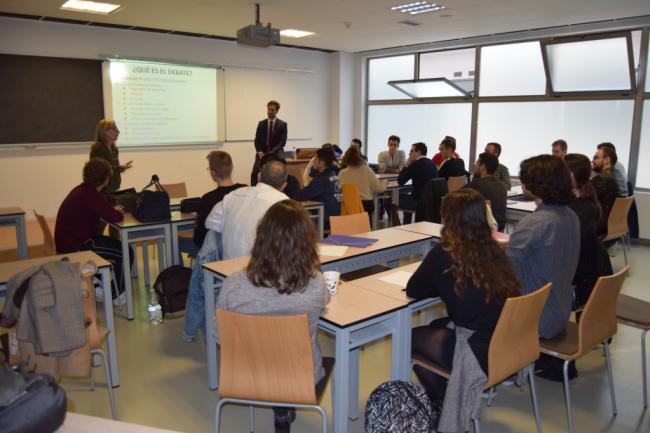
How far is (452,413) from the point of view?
2084 mm

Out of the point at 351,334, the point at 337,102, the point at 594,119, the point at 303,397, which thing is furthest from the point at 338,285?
the point at 337,102

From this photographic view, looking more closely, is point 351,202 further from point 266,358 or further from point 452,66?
point 452,66

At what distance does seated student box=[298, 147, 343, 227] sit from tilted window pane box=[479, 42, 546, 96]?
14.4ft

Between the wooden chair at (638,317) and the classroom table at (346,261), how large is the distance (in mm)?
1228

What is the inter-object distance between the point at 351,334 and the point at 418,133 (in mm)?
7758

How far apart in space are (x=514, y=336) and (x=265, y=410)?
1.39 metres

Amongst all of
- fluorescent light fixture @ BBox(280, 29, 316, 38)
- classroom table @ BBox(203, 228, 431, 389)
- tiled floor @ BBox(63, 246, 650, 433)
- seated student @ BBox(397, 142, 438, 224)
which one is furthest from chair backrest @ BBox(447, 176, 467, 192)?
fluorescent light fixture @ BBox(280, 29, 316, 38)

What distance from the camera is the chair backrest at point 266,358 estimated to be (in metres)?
1.85

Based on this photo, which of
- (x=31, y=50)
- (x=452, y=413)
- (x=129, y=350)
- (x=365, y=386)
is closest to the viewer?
(x=452, y=413)

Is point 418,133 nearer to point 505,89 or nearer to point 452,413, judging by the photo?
point 505,89

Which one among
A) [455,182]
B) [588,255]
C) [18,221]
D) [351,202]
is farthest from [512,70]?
[18,221]

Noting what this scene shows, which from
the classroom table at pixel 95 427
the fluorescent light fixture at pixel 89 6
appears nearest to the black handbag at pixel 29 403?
the classroom table at pixel 95 427

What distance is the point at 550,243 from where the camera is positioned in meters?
2.46

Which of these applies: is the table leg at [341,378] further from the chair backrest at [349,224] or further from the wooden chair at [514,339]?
the chair backrest at [349,224]
